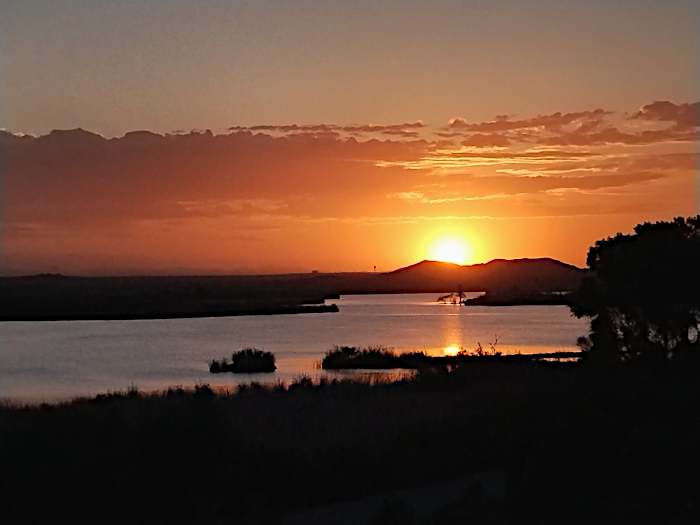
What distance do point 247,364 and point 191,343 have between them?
1919 cm

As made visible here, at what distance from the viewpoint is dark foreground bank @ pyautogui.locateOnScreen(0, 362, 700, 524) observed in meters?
12.8

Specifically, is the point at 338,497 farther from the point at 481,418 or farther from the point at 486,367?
the point at 486,367

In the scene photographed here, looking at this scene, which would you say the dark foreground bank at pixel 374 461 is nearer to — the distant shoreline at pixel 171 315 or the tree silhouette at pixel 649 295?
the tree silhouette at pixel 649 295

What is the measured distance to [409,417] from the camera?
20.4 m

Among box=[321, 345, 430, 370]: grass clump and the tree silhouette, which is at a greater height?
the tree silhouette

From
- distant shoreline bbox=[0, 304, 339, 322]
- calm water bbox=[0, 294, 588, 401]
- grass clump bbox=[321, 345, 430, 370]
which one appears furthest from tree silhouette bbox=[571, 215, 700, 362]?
distant shoreline bbox=[0, 304, 339, 322]

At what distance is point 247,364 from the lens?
44.0 m

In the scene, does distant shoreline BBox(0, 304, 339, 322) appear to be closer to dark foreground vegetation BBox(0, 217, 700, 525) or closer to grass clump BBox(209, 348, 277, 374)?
grass clump BBox(209, 348, 277, 374)

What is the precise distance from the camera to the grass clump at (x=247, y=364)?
43.7 m

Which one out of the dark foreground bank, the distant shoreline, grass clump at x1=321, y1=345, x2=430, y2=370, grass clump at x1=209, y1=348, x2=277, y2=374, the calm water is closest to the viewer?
the dark foreground bank

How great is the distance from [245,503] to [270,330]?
205ft

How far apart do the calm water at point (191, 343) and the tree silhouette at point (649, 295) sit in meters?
12.9

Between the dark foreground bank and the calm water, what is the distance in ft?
59.4

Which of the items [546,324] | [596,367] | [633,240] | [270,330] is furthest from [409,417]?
[546,324]
